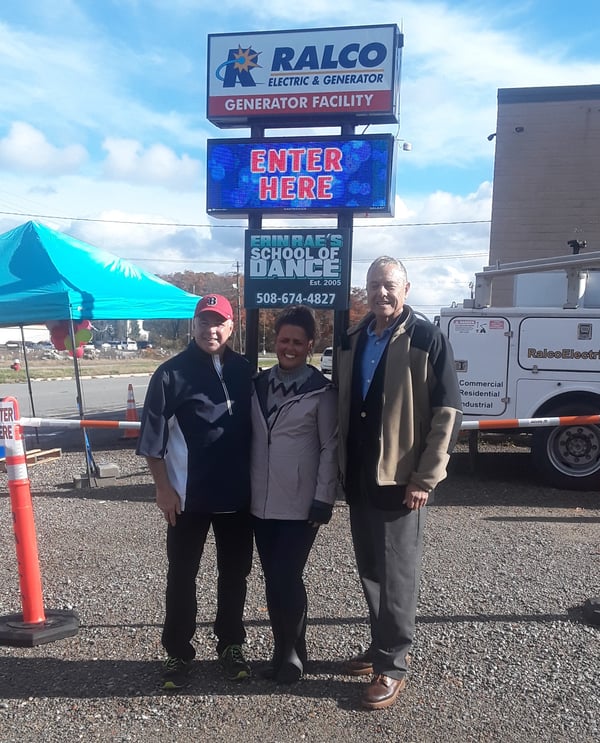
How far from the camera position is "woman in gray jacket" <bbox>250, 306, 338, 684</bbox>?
Result: 3.34 m

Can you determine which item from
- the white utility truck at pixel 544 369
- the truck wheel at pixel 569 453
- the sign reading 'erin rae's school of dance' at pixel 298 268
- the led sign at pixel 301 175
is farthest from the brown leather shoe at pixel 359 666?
the led sign at pixel 301 175

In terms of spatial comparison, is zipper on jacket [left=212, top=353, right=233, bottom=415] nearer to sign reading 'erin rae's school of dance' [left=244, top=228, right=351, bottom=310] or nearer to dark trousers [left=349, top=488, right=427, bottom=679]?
dark trousers [left=349, top=488, right=427, bottom=679]

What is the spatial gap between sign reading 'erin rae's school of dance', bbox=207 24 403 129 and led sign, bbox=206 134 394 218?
587mm

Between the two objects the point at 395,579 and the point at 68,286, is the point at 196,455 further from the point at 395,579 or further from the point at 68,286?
the point at 68,286

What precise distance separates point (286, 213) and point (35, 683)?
7.47m

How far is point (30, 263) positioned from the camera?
28.5 ft

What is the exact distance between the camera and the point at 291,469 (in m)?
3.33

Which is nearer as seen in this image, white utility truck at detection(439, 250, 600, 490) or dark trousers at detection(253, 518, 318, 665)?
dark trousers at detection(253, 518, 318, 665)

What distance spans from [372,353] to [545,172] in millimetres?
16162

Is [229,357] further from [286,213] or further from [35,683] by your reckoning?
[286,213]

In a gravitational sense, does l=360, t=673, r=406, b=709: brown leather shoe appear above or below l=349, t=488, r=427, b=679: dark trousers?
below

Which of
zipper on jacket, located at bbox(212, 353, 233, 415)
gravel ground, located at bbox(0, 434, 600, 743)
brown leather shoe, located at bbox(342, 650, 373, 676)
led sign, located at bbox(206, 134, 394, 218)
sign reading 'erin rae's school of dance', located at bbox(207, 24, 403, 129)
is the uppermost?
sign reading 'erin rae's school of dance', located at bbox(207, 24, 403, 129)

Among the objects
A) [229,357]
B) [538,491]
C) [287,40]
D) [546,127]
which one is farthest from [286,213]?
[546,127]

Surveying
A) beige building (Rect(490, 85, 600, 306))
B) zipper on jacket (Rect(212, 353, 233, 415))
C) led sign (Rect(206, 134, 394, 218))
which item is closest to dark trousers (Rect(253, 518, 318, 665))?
zipper on jacket (Rect(212, 353, 233, 415))
